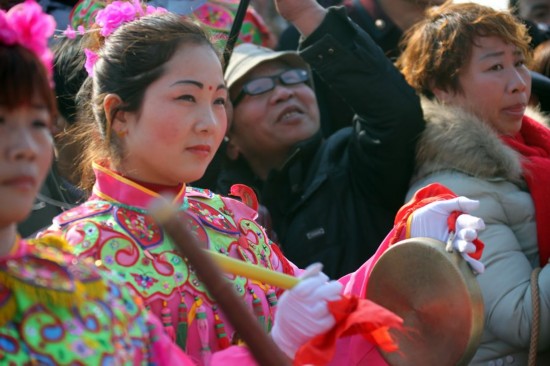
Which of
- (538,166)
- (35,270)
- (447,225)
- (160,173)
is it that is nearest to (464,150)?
(538,166)

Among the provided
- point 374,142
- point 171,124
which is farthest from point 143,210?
point 374,142

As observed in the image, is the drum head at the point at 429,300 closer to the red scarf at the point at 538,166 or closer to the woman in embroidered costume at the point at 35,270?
the red scarf at the point at 538,166

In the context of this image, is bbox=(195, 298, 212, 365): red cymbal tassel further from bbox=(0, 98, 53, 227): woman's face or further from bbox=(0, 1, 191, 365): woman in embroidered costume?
bbox=(0, 98, 53, 227): woman's face

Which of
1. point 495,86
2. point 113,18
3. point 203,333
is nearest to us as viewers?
point 203,333

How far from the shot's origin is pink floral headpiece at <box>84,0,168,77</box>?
123 inches

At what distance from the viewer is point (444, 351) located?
9.50ft

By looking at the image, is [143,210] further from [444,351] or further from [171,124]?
[444,351]

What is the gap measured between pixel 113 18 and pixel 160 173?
565mm

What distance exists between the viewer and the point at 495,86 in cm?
400

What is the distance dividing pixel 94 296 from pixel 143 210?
0.70 meters

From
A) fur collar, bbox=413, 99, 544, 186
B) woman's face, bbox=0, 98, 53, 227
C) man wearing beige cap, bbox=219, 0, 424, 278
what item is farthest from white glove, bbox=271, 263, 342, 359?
fur collar, bbox=413, 99, 544, 186

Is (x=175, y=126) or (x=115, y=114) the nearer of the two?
(x=175, y=126)

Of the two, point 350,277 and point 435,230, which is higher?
point 435,230

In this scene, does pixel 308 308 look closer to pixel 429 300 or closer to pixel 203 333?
pixel 203 333
